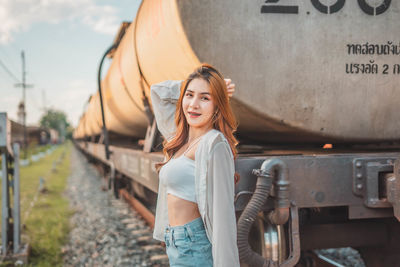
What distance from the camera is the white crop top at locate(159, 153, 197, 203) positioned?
62.1 inches

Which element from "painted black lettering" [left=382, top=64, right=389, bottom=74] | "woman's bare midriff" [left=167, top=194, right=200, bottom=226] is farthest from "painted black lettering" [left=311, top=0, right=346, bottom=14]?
"woman's bare midriff" [left=167, top=194, right=200, bottom=226]

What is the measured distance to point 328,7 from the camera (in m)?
2.02

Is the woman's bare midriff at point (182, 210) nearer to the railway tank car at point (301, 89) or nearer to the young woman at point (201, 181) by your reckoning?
the young woman at point (201, 181)

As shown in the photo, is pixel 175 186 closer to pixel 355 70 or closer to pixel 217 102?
pixel 217 102

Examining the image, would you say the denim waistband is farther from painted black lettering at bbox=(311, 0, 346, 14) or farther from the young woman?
painted black lettering at bbox=(311, 0, 346, 14)

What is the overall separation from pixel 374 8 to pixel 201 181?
4.68ft

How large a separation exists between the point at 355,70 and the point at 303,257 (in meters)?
1.56

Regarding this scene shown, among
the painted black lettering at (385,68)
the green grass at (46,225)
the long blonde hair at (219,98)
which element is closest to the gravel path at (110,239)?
the green grass at (46,225)

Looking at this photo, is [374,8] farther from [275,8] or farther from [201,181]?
[201,181]

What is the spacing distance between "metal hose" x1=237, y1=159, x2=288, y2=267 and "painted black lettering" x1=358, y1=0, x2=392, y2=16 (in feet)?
3.25

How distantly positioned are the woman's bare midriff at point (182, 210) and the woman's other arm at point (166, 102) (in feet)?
1.62

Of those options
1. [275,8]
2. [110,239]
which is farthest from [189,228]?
[110,239]

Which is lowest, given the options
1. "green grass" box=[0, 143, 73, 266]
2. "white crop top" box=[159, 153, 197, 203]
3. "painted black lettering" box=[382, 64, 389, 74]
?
"green grass" box=[0, 143, 73, 266]

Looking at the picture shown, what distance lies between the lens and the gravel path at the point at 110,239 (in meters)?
4.09
